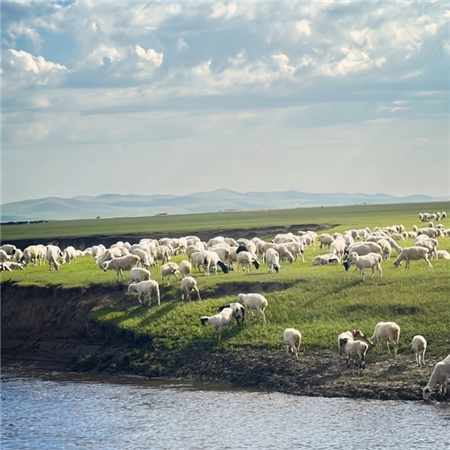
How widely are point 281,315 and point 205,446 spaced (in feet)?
36.5

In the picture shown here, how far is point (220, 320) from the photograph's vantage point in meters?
33.2

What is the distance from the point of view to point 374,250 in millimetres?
39312

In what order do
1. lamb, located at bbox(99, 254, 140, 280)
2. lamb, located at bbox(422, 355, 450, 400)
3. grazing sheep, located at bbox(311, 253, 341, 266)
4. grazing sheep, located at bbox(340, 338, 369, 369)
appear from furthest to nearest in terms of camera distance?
1. grazing sheep, located at bbox(311, 253, 341, 266)
2. lamb, located at bbox(99, 254, 140, 280)
3. grazing sheep, located at bbox(340, 338, 369, 369)
4. lamb, located at bbox(422, 355, 450, 400)

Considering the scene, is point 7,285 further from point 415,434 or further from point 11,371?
point 415,434

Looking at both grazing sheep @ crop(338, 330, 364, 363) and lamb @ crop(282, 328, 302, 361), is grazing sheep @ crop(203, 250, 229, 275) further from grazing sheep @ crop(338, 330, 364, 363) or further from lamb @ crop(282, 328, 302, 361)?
grazing sheep @ crop(338, 330, 364, 363)

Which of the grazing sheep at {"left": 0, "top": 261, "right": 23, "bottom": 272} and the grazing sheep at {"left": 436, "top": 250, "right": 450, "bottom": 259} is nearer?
the grazing sheep at {"left": 436, "top": 250, "right": 450, "bottom": 259}

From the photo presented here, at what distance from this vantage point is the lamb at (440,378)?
25766 millimetres

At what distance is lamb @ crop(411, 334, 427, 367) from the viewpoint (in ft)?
92.1

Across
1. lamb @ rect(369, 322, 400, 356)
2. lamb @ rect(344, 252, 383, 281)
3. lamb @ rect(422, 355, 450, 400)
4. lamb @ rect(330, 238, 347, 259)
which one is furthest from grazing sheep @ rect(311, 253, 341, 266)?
lamb @ rect(422, 355, 450, 400)

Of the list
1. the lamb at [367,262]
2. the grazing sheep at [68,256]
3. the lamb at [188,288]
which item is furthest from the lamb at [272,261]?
the grazing sheep at [68,256]

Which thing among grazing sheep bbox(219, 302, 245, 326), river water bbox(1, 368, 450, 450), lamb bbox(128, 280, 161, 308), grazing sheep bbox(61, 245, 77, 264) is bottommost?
river water bbox(1, 368, 450, 450)

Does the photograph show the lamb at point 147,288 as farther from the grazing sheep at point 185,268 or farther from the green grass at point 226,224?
the green grass at point 226,224

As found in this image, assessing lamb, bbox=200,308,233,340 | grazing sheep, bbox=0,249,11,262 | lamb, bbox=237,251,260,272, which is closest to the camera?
lamb, bbox=200,308,233,340

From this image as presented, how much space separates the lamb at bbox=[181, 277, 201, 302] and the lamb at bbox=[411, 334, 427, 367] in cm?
1088
